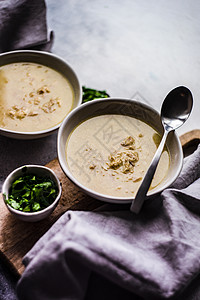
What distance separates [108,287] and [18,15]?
60.4 inches

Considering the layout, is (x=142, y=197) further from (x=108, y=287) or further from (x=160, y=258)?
(x=108, y=287)

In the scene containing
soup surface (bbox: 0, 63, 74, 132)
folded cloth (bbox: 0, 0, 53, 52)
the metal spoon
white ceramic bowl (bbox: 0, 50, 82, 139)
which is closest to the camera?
the metal spoon

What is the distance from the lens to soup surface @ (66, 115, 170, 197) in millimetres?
Answer: 1546

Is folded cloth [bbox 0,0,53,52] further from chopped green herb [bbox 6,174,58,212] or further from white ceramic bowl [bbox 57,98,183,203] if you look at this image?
chopped green herb [bbox 6,174,58,212]

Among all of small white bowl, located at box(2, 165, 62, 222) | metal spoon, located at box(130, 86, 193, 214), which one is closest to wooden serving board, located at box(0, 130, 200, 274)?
small white bowl, located at box(2, 165, 62, 222)

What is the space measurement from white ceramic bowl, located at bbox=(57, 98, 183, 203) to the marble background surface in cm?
45

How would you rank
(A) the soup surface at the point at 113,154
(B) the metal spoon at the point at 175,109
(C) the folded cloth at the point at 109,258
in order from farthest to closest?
1. (B) the metal spoon at the point at 175,109
2. (A) the soup surface at the point at 113,154
3. (C) the folded cloth at the point at 109,258

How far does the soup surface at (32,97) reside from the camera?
1820mm

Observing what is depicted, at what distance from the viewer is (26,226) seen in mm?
1541

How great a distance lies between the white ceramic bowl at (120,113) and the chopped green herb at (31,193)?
0.11 metres

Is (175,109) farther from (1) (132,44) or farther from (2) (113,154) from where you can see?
(1) (132,44)

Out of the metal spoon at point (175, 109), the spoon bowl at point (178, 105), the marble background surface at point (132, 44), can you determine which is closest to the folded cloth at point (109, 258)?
the metal spoon at point (175, 109)

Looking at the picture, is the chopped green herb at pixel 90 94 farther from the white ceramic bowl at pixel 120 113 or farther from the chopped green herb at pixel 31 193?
the chopped green herb at pixel 31 193

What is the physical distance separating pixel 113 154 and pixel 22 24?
3.36 feet
